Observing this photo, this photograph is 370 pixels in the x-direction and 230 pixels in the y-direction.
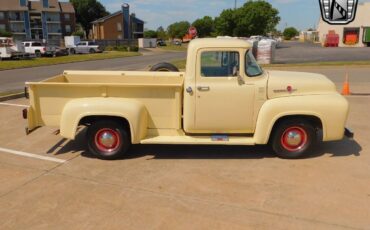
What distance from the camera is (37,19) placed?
77.1 m

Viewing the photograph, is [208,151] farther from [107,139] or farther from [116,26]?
[116,26]

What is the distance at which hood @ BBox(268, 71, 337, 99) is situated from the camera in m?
5.82

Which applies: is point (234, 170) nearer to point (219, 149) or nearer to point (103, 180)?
point (219, 149)

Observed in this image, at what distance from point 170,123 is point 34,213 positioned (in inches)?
101

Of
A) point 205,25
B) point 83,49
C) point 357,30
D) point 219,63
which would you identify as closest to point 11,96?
point 219,63

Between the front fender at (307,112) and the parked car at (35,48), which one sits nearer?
the front fender at (307,112)

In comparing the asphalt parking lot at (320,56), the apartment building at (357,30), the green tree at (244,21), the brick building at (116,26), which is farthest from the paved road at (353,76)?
the brick building at (116,26)

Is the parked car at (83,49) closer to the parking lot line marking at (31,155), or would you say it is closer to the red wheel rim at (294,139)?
the parking lot line marking at (31,155)

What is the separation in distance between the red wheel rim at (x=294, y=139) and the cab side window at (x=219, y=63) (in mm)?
1367

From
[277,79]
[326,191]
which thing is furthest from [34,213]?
[277,79]

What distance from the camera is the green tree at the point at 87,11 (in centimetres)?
9431

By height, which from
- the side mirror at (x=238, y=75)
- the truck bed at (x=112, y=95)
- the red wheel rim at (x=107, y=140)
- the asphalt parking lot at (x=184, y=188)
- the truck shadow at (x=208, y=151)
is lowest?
the asphalt parking lot at (x=184, y=188)

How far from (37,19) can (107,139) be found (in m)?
80.6

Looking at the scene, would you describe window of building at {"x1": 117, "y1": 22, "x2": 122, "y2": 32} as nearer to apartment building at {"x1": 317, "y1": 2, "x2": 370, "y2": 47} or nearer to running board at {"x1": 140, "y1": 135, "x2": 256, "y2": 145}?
apartment building at {"x1": 317, "y1": 2, "x2": 370, "y2": 47}
